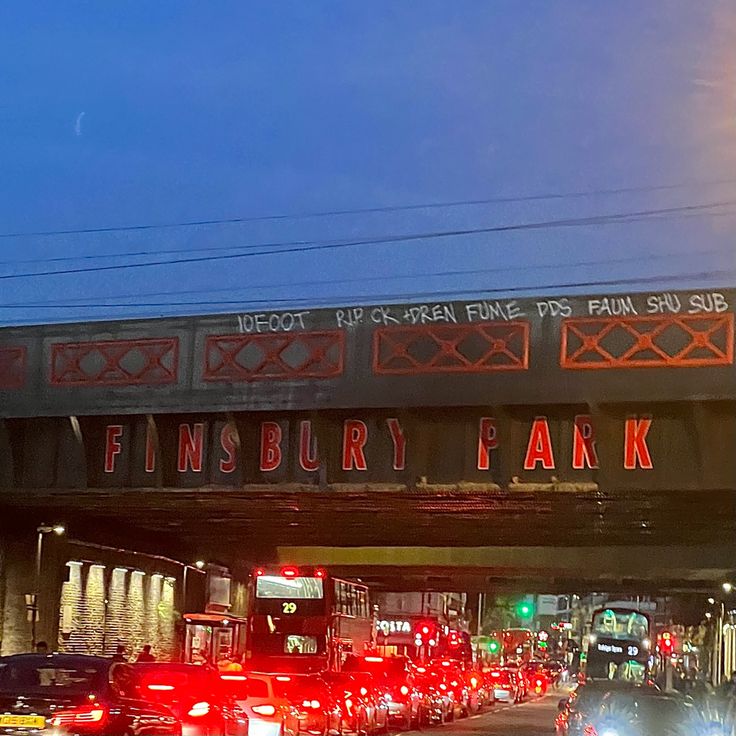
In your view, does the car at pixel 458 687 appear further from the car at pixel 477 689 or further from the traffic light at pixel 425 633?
the traffic light at pixel 425 633

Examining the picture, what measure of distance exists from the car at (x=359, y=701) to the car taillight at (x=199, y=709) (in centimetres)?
724

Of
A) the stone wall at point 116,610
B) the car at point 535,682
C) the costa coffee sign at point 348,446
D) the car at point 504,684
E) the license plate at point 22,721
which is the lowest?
the car at point 535,682

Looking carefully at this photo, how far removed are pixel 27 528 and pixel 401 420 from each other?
11.4 m

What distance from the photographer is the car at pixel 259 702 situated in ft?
72.6

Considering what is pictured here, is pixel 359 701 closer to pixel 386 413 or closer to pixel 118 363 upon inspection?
pixel 386 413

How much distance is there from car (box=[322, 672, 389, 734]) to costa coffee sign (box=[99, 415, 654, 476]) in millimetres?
4802

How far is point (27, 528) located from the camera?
31.5 metres

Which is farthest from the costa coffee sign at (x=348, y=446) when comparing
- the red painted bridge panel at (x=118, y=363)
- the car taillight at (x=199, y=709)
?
the car taillight at (x=199, y=709)

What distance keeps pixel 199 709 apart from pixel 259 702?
328cm

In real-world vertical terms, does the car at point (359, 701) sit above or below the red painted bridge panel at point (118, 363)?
below

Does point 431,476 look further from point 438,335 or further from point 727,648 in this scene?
point 727,648

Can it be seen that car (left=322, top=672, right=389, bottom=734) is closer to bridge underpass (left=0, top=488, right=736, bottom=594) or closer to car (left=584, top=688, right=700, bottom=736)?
bridge underpass (left=0, top=488, right=736, bottom=594)

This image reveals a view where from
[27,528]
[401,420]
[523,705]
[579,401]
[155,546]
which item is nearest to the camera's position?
[579,401]

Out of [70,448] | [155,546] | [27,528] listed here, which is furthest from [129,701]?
[155,546]
